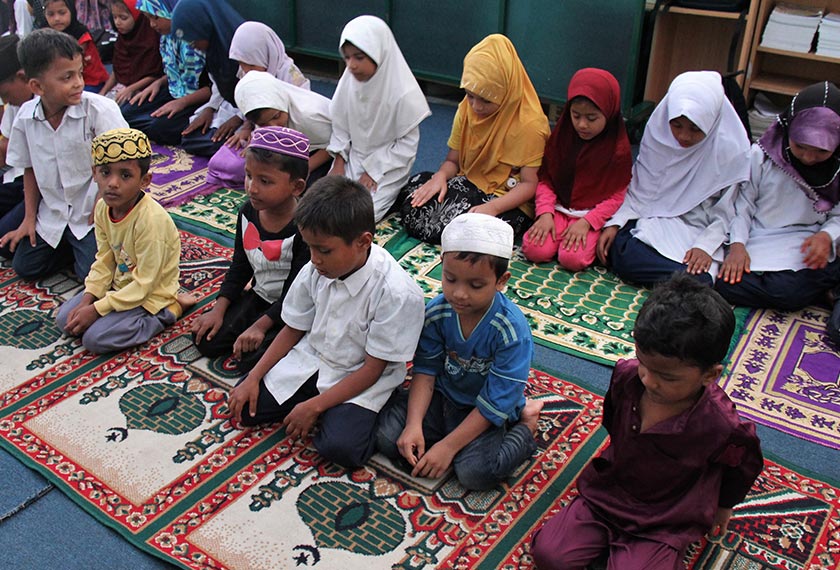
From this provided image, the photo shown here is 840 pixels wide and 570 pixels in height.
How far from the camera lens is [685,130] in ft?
10.0

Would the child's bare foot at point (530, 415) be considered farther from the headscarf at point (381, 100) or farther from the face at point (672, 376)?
the headscarf at point (381, 100)

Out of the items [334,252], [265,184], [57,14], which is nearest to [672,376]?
[334,252]

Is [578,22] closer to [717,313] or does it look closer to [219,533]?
[717,313]

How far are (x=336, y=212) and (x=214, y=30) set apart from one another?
290cm

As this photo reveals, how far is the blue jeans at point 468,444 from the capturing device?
205 centimetres

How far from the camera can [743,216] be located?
10.1 ft

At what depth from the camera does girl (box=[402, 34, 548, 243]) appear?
10.9 feet

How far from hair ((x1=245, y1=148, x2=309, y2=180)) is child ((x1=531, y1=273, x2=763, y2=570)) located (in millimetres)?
1273

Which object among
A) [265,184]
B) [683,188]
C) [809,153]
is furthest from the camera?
[683,188]

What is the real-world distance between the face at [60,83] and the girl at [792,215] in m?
2.60

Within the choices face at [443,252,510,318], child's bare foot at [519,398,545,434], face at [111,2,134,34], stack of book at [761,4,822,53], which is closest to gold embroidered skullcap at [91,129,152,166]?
face at [443,252,510,318]

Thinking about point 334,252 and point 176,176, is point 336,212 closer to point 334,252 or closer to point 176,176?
point 334,252

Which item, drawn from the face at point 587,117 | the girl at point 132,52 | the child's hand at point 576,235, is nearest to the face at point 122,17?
the girl at point 132,52

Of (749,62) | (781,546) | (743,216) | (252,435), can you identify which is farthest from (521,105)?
(781,546)
